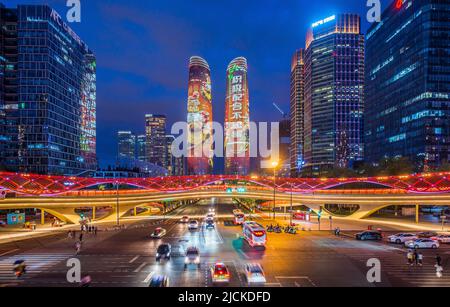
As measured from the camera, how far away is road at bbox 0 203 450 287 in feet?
90.5

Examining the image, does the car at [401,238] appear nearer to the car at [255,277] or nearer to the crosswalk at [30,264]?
the car at [255,277]

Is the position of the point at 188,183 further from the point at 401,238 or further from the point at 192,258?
the point at 192,258

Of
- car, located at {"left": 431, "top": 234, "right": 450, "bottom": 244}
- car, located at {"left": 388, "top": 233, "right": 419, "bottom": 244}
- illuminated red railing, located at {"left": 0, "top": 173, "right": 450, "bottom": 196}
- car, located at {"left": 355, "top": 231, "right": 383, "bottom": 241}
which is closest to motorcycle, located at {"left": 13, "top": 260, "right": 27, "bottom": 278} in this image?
car, located at {"left": 355, "top": 231, "right": 383, "bottom": 241}

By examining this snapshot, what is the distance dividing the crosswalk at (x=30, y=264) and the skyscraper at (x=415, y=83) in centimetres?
12914

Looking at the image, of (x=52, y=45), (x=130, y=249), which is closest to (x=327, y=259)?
(x=130, y=249)

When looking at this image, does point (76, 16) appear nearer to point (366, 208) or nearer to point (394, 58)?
point (366, 208)

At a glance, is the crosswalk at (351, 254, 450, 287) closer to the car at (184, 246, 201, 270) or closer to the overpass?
the car at (184, 246, 201, 270)

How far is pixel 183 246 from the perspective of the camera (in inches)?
1738

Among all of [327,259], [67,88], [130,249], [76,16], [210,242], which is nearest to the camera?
[76,16]

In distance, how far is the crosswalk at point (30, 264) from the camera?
1126 inches

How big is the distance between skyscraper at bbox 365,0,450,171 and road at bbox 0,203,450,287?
350 ft

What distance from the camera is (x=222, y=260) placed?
35.4 meters
